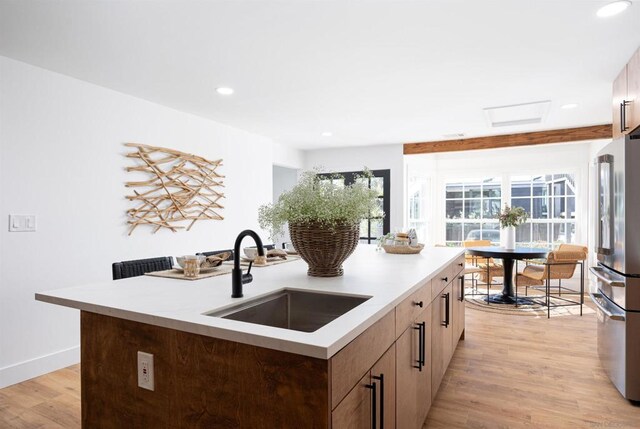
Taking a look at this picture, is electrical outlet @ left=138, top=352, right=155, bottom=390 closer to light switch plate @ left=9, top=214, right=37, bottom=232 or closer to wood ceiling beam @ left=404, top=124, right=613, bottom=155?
light switch plate @ left=9, top=214, right=37, bottom=232

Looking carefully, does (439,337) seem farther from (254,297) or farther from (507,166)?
(507,166)

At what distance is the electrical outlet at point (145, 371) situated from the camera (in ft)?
4.07

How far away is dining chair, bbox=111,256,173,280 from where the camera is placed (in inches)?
88.4

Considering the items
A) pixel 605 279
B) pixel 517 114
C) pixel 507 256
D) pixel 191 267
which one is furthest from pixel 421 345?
pixel 517 114

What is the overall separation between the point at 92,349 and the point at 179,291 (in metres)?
0.35

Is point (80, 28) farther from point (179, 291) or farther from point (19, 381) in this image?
point (19, 381)

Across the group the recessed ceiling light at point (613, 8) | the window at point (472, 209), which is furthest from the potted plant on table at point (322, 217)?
the window at point (472, 209)

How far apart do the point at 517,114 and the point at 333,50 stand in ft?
9.19

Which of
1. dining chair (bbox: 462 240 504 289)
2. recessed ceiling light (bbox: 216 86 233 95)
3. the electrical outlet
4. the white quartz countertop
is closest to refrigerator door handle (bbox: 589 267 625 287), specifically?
the white quartz countertop

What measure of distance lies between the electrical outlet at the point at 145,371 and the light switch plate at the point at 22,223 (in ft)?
7.39

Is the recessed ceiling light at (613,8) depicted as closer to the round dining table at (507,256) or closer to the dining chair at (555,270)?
the round dining table at (507,256)

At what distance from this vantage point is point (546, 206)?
6414 mm

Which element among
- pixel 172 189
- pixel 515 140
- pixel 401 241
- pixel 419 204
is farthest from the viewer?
pixel 419 204

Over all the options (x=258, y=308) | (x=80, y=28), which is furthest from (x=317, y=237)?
(x=80, y=28)
